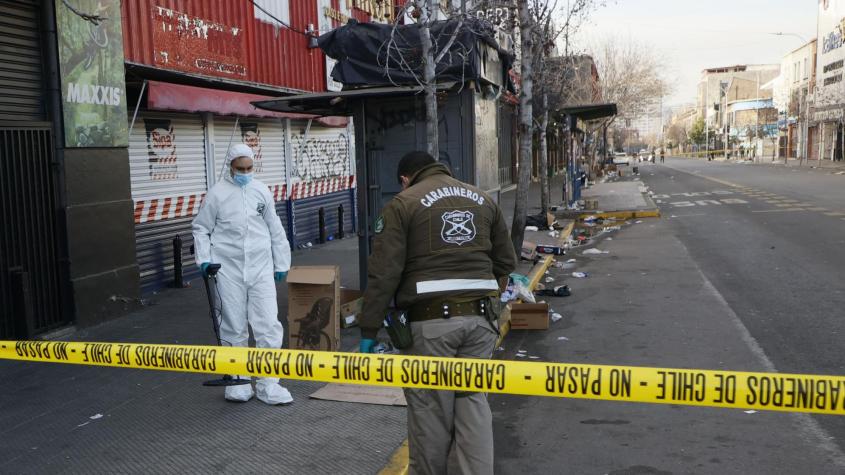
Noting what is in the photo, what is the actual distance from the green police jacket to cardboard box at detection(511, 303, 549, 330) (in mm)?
4341

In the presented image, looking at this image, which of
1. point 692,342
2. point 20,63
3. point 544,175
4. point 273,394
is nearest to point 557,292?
point 692,342

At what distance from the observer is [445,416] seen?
12.7 ft

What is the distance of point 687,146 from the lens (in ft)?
481

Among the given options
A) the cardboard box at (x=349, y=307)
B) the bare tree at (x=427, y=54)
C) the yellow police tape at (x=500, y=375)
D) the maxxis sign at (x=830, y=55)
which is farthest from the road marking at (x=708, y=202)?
the maxxis sign at (x=830, y=55)

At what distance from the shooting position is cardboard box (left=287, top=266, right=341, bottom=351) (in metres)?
6.61

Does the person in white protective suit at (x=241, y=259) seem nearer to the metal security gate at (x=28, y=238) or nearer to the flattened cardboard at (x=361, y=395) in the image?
the flattened cardboard at (x=361, y=395)

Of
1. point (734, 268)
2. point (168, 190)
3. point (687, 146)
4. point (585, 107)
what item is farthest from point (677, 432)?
point (687, 146)

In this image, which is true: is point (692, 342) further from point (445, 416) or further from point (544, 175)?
point (544, 175)

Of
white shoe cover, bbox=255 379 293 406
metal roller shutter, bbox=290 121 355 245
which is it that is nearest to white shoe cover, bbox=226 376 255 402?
white shoe cover, bbox=255 379 293 406

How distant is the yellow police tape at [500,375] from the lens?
9.93 feet

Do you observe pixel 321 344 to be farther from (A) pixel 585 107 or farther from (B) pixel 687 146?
(B) pixel 687 146

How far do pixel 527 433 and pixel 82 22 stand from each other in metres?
6.67

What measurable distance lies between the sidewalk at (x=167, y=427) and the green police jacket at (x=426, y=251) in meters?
1.24

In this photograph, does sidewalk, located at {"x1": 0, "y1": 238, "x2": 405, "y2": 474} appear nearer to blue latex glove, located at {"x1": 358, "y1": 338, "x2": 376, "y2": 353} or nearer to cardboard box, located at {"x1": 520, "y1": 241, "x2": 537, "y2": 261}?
blue latex glove, located at {"x1": 358, "y1": 338, "x2": 376, "y2": 353}
